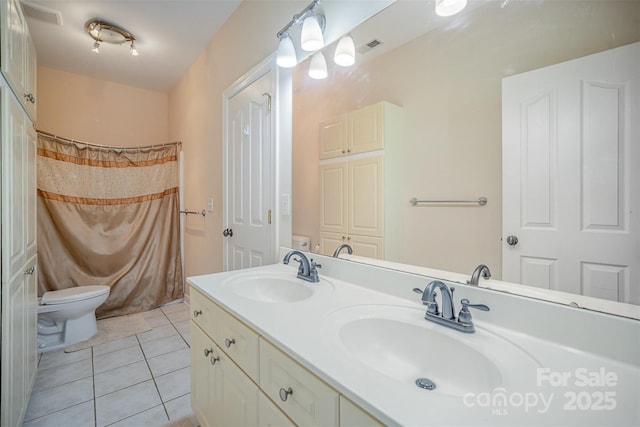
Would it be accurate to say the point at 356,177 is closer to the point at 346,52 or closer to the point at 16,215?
the point at 346,52

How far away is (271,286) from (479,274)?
91 cm

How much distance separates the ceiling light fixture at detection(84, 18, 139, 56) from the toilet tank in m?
2.22

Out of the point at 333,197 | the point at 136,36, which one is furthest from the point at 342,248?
the point at 136,36

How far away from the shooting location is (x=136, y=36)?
2359 mm

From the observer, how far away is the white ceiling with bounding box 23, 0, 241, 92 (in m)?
2.02

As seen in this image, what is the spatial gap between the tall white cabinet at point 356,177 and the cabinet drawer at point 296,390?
613mm

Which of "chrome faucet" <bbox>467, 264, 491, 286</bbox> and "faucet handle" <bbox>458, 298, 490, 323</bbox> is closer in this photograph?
"faucet handle" <bbox>458, 298, 490, 323</bbox>

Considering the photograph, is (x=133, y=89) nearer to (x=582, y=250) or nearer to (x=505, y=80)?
(x=505, y=80)

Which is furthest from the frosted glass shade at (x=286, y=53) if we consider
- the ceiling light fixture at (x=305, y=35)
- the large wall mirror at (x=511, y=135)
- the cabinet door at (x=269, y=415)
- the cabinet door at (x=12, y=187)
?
the cabinet door at (x=269, y=415)

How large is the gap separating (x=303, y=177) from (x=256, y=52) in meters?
0.95

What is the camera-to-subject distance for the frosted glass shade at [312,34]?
1328mm

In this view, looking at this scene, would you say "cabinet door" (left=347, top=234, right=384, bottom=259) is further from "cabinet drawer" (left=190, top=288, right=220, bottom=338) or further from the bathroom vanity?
"cabinet drawer" (left=190, top=288, right=220, bottom=338)

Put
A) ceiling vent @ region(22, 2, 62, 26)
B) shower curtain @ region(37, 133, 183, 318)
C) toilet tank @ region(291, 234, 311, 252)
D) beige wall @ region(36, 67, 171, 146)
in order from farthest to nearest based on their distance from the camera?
beige wall @ region(36, 67, 171, 146) → shower curtain @ region(37, 133, 183, 318) → ceiling vent @ region(22, 2, 62, 26) → toilet tank @ region(291, 234, 311, 252)

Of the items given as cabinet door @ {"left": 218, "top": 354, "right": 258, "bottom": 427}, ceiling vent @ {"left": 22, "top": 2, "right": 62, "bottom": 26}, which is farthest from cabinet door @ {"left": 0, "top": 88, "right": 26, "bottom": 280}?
ceiling vent @ {"left": 22, "top": 2, "right": 62, "bottom": 26}
